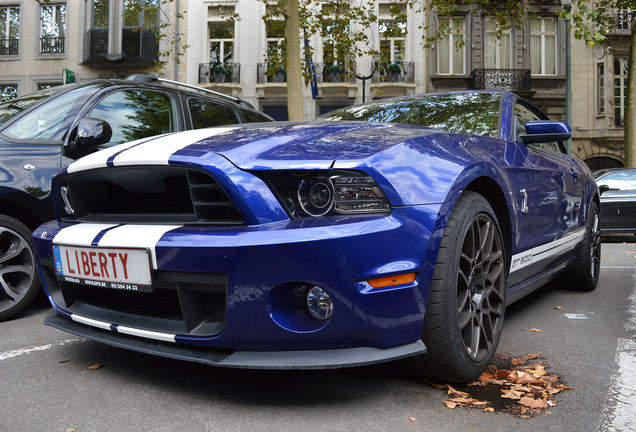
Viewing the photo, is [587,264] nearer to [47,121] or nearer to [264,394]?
[264,394]

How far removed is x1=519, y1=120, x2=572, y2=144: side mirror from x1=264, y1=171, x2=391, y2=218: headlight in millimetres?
1648

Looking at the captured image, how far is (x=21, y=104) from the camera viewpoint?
3.87 meters

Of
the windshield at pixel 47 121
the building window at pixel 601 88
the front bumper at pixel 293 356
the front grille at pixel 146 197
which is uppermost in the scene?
the building window at pixel 601 88

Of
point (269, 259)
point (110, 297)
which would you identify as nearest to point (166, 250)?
point (269, 259)

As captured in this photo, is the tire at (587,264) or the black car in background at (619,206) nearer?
the tire at (587,264)

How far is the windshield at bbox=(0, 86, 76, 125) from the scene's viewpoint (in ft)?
12.2

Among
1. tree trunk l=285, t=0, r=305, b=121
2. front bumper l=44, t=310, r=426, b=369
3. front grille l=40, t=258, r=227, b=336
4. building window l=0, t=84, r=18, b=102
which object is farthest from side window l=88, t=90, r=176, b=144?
building window l=0, t=84, r=18, b=102

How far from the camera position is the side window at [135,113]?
3867 mm

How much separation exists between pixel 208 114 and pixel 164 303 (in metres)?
2.97

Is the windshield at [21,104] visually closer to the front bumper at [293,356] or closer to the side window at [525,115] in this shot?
the front bumper at [293,356]

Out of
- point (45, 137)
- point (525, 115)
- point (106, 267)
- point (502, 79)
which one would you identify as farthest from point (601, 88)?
point (106, 267)

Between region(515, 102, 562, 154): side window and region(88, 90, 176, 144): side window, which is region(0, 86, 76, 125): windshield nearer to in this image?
region(88, 90, 176, 144): side window

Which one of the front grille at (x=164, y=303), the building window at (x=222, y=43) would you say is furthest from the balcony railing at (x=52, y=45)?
the front grille at (x=164, y=303)

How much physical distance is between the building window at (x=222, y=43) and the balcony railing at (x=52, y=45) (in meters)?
6.84
